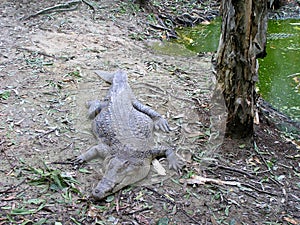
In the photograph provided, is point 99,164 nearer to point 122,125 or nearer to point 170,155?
point 122,125

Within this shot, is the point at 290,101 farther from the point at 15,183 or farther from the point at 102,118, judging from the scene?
the point at 15,183

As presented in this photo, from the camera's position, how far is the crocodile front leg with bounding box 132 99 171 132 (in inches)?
151

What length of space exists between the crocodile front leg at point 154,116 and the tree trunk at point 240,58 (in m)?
0.59

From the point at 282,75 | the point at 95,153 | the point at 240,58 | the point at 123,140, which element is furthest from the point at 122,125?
the point at 282,75

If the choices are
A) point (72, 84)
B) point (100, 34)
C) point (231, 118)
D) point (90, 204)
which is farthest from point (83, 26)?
point (90, 204)

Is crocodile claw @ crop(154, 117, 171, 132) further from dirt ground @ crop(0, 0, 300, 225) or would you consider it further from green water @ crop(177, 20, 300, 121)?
green water @ crop(177, 20, 300, 121)

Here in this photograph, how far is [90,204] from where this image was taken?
2.82 meters

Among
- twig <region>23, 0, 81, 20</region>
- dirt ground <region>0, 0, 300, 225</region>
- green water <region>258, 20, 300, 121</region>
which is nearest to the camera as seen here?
dirt ground <region>0, 0, 300, 225</region>

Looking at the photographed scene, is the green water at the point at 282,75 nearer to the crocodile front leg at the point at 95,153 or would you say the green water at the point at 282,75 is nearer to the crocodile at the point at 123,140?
the crocodile at the point at 123,140

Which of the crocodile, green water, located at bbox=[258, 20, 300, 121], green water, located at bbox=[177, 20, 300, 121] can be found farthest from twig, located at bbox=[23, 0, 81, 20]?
green water, located at bbox=[258, 20, 300, 121]

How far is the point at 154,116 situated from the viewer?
3.96 meters

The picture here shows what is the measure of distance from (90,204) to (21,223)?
476mm

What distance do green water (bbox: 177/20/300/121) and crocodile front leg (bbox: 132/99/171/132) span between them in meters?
1.80

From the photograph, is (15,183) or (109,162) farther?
(109,162)
